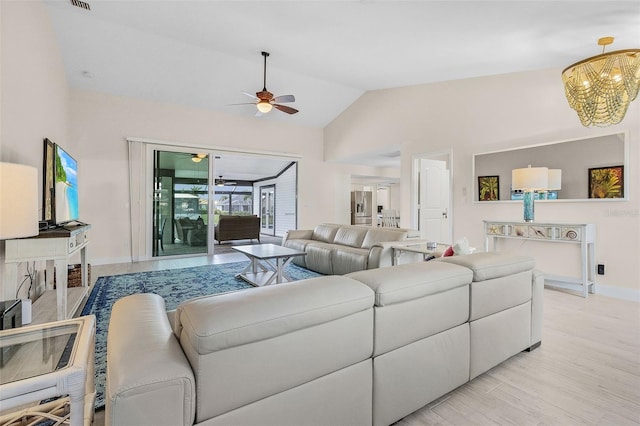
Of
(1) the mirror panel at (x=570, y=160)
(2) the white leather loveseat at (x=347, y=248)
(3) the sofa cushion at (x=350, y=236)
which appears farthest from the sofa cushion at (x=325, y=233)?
(1) the mirror panel at (x=570, y=160)

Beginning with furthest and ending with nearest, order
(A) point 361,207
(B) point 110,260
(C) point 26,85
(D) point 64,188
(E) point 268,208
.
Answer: (E) point 268,208
(A) point 361,207
(B) point 110,260
(D) point 64,188
(C) point 26,85

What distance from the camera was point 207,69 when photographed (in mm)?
5332

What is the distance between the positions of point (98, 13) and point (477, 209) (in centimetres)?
600

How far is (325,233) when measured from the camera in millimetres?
5344

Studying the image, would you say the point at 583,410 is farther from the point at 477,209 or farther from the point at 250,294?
the point at 477,209

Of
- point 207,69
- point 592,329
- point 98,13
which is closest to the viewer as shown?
point 592,329

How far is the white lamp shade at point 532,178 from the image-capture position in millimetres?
3842

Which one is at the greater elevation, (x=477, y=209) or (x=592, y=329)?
(x=477, y=209)

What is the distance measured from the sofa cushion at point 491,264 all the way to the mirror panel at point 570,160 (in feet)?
8.17

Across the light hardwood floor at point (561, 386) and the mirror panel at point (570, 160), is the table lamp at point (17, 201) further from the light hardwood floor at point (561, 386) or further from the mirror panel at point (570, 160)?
the mirror panel at point (570, 160)

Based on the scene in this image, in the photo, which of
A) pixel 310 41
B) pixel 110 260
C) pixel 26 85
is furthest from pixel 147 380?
pixel 110 260

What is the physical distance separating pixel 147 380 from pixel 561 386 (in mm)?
2216

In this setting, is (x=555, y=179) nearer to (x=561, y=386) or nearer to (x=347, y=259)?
(x=347, y=259)

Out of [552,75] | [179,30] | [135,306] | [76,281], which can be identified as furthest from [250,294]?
[552,75]
